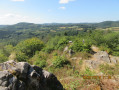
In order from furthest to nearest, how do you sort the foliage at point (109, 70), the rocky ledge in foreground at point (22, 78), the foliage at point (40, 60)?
the foliage at point (40, 60) → the foliage at point (109, 70) → the rocky ledge in foreground at point (22, 78)

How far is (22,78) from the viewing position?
4.00 m

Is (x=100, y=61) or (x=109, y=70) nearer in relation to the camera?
A: (x=109, y=70)

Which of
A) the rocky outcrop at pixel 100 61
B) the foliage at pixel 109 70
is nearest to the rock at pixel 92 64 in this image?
the rocky outcrop at pixel 100 61

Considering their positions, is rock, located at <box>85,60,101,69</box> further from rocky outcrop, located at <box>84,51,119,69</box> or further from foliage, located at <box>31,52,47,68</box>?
foliage, located at <box>31,52,47,68</box>

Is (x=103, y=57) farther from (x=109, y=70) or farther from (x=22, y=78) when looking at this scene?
(x=22, y=78)

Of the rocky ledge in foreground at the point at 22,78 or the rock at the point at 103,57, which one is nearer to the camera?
the rocky ledge in foreground at the point at 22,78

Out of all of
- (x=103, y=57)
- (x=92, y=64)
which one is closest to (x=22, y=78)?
(x=92, y=64)

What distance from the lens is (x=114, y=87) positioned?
5.15m

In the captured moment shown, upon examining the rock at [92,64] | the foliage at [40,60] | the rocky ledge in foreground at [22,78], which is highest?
the rocky ledge in foreground at [22,78]

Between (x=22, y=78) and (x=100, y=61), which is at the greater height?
(x=22, y=78)

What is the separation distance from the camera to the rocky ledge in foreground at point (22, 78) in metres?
3.49

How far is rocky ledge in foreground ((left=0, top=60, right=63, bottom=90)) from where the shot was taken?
3489 millimetres

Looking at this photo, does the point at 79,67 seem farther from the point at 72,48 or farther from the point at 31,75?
the point at 31,75

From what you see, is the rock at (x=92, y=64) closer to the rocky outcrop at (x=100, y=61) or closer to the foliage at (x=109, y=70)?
the rocky outcrop at (x=100, y=61)
